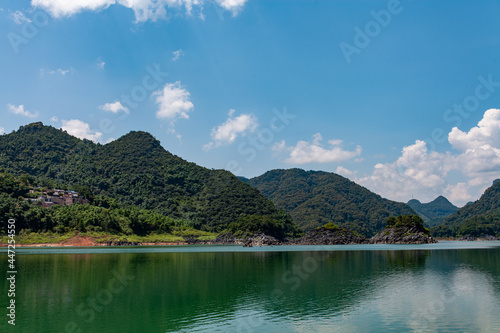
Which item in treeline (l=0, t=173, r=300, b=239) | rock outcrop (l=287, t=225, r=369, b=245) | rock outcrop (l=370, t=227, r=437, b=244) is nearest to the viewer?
treeline (l=0, t=173, r=300, b=239)

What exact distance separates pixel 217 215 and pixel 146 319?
6005 inches

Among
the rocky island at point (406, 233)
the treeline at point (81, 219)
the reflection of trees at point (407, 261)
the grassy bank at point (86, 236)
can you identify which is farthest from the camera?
the rocky island at point (406, 233)

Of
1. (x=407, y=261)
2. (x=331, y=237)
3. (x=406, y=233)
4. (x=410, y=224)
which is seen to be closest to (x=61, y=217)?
(x=331, y=237)

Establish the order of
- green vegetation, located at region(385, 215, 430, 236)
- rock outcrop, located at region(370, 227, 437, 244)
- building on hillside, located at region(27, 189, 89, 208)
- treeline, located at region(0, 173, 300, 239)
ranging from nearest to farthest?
1. treeline, located at region(0, 173, 300, 239)
2. building on hillside, located at region(27, 189, 89, 208)
3. rock outcrop, located at region(370, 227, 437, 244)
4. green vegetation, located at region(385, 215, 430, 236)

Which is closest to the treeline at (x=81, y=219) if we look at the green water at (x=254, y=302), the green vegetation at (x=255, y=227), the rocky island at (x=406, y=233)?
the green vegetation at (x=255, y=227)

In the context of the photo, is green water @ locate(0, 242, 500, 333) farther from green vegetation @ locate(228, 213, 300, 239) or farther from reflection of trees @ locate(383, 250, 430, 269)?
green vegetation @ locate(228, 213, 300, 239)

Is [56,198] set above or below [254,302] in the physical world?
above

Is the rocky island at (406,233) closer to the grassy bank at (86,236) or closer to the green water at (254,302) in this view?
the grassy bank at (86,236)

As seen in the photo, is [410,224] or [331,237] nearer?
[410,224]

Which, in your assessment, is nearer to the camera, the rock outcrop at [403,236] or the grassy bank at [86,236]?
the grassy bank at [86,236]

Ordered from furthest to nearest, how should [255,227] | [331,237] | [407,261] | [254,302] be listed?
[255,227] < [331,237] < [407,261] < [254,302]

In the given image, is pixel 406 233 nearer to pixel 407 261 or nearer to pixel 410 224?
pixel 410 224

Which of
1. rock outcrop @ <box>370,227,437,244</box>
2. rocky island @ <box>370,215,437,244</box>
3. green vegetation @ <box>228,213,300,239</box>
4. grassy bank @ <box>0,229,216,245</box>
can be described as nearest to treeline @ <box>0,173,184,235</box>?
grassy bank @ <box>0,229,216,245</box>

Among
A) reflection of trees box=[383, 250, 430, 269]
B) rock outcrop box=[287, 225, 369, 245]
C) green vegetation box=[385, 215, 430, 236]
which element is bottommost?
rock outcrop box=[287, 225, 369, 245]
